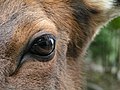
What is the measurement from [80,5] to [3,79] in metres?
1.57

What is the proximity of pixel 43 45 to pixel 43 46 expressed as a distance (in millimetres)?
12

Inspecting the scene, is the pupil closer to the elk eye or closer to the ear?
the elk eye

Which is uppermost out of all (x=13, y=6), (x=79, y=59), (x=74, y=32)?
(x=13, y=6)

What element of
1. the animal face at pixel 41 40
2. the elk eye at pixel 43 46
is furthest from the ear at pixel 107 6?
the elk eye at pixel 43 46

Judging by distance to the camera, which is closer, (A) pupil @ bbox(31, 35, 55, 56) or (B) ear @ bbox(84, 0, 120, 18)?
(A) pupil @ bbox(31, 35, 55, 56)

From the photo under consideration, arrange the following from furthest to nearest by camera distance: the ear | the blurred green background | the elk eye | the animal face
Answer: the blurred green background < the ear < the elk eye < the animal face

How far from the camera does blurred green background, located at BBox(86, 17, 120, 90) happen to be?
8.88 m

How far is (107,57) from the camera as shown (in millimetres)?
10531

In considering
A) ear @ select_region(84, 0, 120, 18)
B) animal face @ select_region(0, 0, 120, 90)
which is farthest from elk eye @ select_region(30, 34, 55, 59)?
ear @ select_region(84, 0, 120, 18)

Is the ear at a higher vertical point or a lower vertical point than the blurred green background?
higher

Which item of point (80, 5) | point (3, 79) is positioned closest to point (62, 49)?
point (80, 5)

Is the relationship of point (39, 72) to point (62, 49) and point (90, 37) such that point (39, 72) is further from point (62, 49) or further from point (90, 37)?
point (90, 37)

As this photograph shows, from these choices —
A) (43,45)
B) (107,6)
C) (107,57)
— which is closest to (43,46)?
(43,45)

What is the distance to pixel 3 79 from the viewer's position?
174 inches
